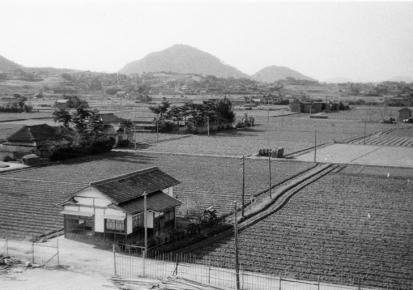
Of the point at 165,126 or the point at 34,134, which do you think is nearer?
the point at 34,134

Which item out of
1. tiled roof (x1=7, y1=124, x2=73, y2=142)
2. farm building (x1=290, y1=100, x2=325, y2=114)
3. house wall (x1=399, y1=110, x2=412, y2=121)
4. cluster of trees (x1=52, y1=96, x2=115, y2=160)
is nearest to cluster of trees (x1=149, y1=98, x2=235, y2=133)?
cluster of trees (x1=52, y1=96, x2=115, y2=160)

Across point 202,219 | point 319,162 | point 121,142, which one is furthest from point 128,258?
point 121,142

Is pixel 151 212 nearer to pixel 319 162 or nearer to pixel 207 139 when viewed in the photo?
pixel 319 162

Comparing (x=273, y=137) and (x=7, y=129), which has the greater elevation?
(x=7, y=129)

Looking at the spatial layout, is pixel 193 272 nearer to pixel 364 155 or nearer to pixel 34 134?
pixel 34 134

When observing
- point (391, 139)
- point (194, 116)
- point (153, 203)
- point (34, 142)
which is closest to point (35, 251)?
point (153, 203)

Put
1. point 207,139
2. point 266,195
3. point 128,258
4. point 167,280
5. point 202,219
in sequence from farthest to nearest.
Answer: point 207,139
point 266,195
point 202,219
point 128,258
point 167,280
